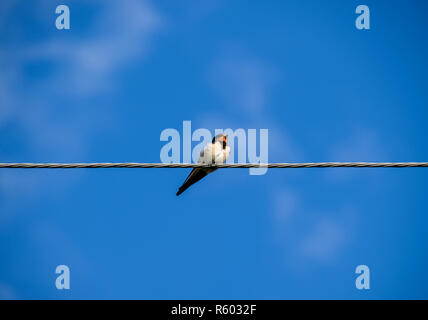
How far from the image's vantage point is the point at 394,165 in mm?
4242

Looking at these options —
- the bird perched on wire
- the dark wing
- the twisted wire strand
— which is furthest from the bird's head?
the twisted wire strand

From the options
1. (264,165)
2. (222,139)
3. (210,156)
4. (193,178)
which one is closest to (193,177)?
(193,178)

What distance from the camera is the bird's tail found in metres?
6.81

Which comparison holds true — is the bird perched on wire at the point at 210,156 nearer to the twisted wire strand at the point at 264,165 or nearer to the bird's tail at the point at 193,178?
the bird's tail at the point at 193,178

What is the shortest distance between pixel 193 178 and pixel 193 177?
0.03m

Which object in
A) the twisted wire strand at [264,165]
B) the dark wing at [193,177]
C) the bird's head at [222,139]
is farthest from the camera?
the bird's head at [222,139]

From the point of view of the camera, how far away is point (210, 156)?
22.5 feet

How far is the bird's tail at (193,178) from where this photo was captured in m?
6.81

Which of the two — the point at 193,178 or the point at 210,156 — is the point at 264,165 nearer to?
the point at 210,156

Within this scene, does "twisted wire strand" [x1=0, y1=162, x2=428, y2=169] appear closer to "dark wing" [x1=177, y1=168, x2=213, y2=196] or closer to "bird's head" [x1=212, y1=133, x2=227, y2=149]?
"dark wing" [x1=177, y1=168, x2=213, y2=196]

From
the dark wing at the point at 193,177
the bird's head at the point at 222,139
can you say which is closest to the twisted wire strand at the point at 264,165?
the dark wing at the point at 193,177
